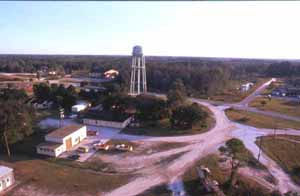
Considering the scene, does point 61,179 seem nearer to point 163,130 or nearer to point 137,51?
point 163,130

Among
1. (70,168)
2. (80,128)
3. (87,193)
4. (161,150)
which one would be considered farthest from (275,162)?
(80,128)

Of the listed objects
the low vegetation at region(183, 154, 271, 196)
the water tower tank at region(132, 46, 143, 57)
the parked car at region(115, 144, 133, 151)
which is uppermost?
the water tower tank at region(132, 46, 143, 57)

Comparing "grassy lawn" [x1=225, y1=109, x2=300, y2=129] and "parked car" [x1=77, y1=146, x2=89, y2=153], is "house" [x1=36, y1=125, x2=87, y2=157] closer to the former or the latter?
"parked car" [x1=77, y1=146, x2=89, y2=153]

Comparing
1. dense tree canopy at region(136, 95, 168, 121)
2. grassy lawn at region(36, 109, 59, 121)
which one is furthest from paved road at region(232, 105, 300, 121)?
grassy lawn at region(36, 109, 59, 121)

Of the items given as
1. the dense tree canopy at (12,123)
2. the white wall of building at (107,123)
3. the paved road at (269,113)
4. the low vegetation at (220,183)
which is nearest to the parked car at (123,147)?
the white wall of building at (107,123)

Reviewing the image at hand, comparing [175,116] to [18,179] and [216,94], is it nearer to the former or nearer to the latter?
[18,179]

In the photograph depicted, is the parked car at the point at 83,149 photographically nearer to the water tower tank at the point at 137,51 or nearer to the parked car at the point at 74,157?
the parked car at the point at 74,157

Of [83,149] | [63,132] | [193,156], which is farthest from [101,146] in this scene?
[193,156]
